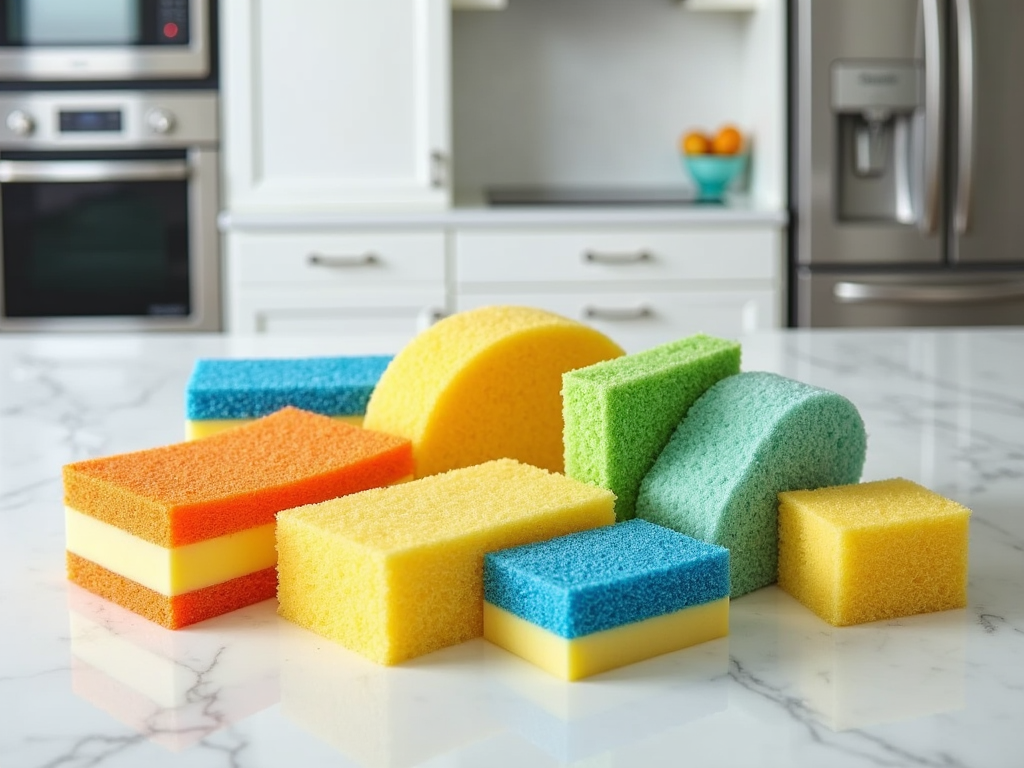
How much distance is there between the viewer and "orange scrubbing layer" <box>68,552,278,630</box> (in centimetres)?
86

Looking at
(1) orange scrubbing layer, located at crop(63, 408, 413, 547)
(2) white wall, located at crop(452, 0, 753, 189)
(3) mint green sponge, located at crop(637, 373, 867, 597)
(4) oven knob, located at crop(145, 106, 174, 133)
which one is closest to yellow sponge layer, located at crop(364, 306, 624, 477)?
(1) orange scrubbing layer, located at crop(63, 408, 413, 547)

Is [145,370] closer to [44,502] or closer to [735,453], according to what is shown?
Answer: [44,502]

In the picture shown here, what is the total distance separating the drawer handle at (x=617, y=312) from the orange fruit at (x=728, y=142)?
0.54 metres

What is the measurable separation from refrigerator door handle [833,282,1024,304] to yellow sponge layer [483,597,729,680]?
253cm

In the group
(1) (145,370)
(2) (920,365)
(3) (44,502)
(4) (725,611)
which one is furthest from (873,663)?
(1) (145,370)

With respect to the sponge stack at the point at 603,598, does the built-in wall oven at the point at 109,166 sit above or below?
above

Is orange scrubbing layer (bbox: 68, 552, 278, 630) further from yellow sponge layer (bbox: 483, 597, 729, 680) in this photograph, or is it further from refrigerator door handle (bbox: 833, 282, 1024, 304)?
refrigerator door handle (bbox: 833, 282, 1024, 304)

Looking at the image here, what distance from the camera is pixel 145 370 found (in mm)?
1697

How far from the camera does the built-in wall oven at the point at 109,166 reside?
3227 mm

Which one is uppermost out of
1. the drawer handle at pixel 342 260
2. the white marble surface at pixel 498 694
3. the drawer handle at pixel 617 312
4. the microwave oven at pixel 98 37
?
the microwave oven at pixel 98 37

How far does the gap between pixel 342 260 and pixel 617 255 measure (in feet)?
2.17

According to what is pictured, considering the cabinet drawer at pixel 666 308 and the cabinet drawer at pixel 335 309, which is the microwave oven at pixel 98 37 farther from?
the cabinet drawer at pixel 666 308

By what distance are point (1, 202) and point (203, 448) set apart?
8.47ft

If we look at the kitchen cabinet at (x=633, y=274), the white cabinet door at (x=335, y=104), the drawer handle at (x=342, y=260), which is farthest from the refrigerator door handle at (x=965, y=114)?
the drawer handle at (x=342, y=260)
